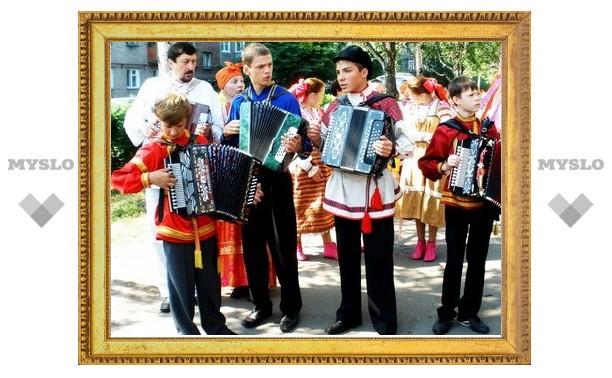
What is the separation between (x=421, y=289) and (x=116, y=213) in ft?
7.24

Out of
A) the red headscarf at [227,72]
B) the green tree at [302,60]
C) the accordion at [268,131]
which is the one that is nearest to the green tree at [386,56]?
the green tree at [302,60]

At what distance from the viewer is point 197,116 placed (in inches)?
216

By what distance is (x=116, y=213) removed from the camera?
220 inches

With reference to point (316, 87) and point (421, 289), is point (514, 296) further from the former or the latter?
point (316, 87)

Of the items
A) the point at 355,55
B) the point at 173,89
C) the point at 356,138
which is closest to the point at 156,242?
the point at 173,89

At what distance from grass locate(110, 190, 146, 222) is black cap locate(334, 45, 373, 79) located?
5.48 feet

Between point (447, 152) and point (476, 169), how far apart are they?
9.2 inches

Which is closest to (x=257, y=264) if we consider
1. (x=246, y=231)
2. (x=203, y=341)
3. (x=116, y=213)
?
(x=246, y=231)

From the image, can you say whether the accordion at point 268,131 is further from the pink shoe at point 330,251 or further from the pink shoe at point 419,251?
the pink shoe at point 419,251

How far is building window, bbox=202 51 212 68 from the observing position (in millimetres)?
5566

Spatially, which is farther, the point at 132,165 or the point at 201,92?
the point at 201,92

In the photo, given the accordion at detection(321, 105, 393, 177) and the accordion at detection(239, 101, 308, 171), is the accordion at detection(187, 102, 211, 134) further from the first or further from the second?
the accordion at detection(321, 105, 393, 177)

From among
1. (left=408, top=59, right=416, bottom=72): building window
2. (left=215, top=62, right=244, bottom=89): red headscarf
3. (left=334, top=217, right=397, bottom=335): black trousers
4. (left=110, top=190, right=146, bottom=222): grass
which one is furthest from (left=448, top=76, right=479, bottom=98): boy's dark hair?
(left=110, top=190, right=146, bottom=222): grass

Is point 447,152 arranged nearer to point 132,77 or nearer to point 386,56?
point 386,56
